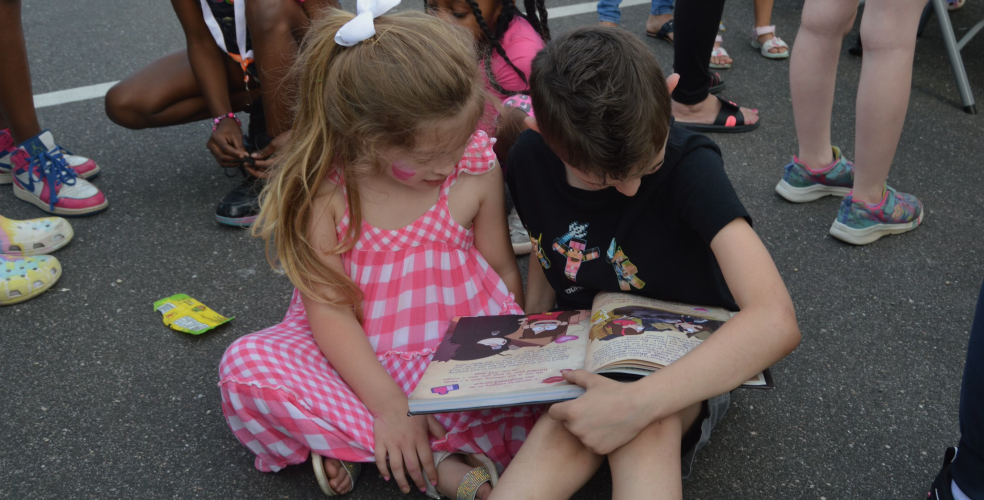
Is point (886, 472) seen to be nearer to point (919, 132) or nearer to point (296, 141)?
point (296, 141)

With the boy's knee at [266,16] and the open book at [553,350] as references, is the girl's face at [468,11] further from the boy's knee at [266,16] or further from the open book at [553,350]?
the open book at [553,350]

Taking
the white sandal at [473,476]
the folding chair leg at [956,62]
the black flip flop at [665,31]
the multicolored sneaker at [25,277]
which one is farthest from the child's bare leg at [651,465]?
the black flip flop at [665,31]

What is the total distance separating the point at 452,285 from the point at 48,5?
362 centimetres

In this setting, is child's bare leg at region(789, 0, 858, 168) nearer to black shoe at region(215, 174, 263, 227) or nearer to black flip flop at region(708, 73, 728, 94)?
black flip flop at region(708, 73, 728, 94)

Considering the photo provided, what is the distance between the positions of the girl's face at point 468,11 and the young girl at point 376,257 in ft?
2.51

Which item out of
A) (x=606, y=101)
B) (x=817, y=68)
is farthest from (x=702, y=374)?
(x=817, y=68)

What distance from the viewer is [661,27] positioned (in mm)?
3377

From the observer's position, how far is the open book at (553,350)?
114cm

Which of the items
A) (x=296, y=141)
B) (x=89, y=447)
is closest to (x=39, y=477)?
(x=89, y=447)

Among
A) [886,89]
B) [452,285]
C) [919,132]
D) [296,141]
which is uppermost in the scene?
[296,141]

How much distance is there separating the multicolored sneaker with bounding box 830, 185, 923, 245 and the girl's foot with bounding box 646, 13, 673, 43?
1.58 meters

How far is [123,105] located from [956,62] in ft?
9.82

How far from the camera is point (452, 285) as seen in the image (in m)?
1.55

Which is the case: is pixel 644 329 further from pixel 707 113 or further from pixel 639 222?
pixel 707 113
